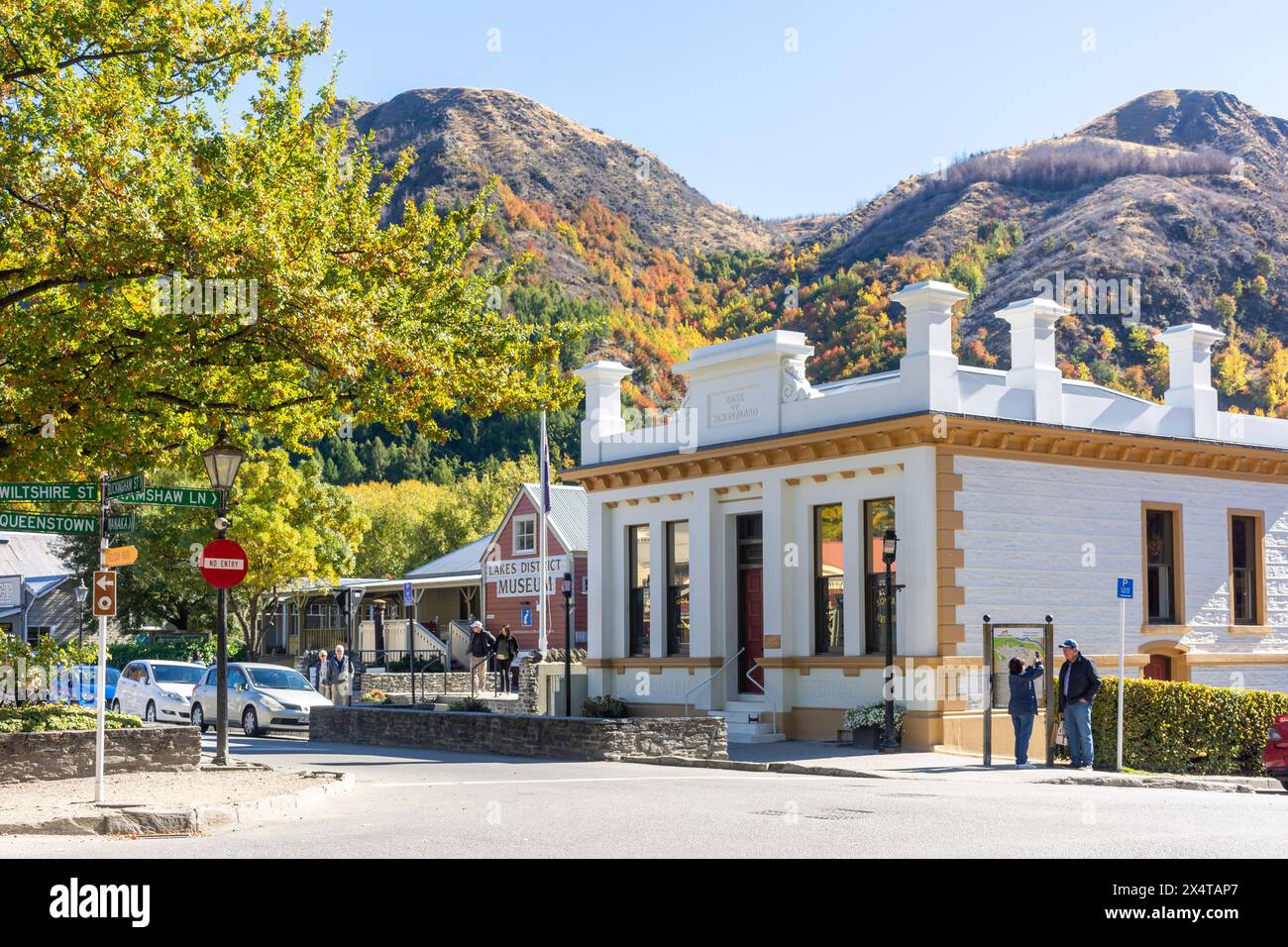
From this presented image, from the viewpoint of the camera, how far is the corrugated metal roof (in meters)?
58.1

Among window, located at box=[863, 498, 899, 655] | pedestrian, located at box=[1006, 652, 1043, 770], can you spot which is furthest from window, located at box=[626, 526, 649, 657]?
pedestrian, located at box=[1006, 652, 1043, 770]

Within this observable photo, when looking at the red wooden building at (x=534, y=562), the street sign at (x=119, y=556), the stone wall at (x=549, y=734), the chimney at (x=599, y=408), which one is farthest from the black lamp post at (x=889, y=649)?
the red wooden building at (x=534, y=562)

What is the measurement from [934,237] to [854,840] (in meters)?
134

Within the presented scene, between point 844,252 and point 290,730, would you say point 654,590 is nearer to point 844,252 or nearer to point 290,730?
point 290,730

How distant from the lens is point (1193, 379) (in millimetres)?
27578

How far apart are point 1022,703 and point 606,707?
9.79 meters

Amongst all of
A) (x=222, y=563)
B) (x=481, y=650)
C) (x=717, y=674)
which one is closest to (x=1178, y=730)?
(x=717, y=674)

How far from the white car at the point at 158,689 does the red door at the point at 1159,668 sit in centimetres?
1942

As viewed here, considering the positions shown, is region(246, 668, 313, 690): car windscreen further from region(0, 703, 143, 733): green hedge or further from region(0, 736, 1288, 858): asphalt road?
region(0, 736, 1288, 858): asphalt road

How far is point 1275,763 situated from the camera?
17.7 meters

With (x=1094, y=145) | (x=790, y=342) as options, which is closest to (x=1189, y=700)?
(x=790, y=342)

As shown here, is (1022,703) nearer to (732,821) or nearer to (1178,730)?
(1178,730)

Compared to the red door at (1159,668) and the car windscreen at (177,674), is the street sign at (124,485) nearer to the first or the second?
the red door at (1159,668)

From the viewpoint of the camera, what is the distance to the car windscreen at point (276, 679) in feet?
104
